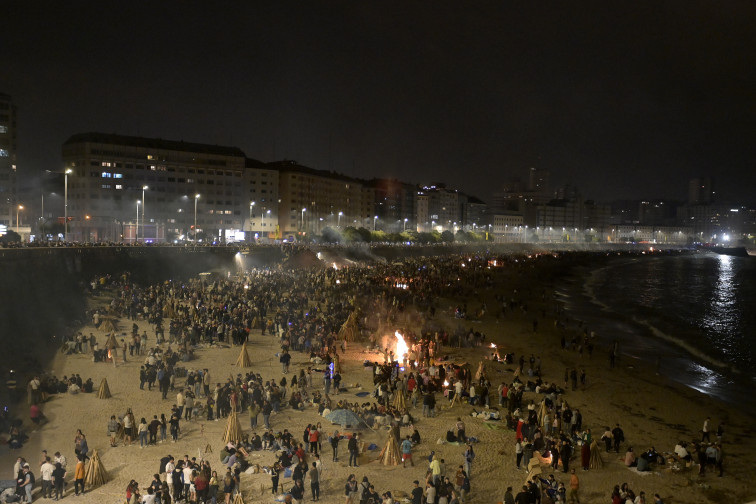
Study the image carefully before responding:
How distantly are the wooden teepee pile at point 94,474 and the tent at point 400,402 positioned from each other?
8581 millimetres

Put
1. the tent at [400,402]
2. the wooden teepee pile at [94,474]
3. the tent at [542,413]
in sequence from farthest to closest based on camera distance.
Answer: the tent at [400,402] < the tent at [542,413] < the wooden teepee pile at [94,474]

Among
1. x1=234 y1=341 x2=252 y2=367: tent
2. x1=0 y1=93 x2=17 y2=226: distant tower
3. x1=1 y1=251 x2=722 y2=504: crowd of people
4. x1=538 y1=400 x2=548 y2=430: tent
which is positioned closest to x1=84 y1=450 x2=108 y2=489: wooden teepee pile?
x1=1 y1=251 x2=722 y2=504: crowd of people

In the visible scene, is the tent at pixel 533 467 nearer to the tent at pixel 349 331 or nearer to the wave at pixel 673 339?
the tent at pixel 349 331

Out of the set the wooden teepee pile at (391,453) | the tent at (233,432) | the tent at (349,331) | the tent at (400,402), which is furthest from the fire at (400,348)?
the tent at (233,432)

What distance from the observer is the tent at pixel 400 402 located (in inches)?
702

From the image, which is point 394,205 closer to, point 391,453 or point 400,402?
point 400,402

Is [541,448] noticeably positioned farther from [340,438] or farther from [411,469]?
[340,438]

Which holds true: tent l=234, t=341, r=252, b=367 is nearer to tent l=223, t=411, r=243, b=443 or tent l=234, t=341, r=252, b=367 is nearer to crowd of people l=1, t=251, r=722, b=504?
crowd of people l=1, t=251, r=722, b=504

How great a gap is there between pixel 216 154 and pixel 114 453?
10033 cm

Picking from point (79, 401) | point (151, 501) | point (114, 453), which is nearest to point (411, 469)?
point (151, 501)

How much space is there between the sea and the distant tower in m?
76.2

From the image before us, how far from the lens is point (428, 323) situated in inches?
1298

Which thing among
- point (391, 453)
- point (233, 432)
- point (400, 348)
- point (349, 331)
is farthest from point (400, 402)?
point (349, 331)

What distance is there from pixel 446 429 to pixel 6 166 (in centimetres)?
8573
